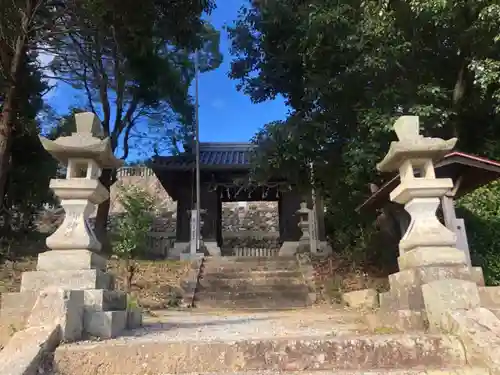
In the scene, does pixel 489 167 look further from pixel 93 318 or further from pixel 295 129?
pixel 93 318

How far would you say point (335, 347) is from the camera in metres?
2.83

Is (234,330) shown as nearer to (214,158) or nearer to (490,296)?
(490,296)

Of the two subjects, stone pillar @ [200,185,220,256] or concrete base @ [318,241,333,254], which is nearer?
concrete base @ [318,241,333,254]

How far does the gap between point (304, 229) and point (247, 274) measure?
170 inches

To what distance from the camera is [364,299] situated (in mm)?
7551

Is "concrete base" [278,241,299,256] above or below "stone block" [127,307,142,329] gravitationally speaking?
above

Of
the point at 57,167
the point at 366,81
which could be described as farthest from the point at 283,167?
the point at 57,167

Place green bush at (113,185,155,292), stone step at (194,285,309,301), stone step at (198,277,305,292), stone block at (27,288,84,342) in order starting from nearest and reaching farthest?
stone block at (27,288,84,342) < stone step at (194,285,309,301) < stone step at (198,277,305,292) < green bush at (113,185,155,292)

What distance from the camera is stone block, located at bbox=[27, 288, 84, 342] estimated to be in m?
3.07

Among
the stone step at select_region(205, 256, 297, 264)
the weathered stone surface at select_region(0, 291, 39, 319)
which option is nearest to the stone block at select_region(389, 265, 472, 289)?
the weathered stone surface at select_region(0, 291, 39, 319)

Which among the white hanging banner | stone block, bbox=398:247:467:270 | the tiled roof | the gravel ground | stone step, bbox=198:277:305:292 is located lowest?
the gravel ground

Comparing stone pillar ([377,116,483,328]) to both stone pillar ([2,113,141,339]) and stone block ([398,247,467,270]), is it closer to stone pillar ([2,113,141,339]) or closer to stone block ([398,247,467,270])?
stone block ([398,247,467,270])

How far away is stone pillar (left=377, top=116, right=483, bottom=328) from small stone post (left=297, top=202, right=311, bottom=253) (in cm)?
999

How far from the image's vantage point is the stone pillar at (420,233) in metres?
3.65
